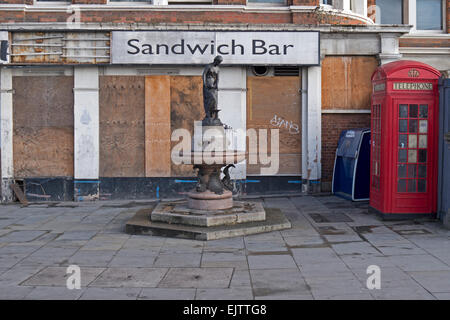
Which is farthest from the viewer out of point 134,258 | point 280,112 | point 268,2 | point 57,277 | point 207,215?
point 268,2

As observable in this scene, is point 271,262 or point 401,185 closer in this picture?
point 271,262

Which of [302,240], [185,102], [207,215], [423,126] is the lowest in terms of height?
A: [302,240]

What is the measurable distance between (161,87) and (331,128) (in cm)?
470

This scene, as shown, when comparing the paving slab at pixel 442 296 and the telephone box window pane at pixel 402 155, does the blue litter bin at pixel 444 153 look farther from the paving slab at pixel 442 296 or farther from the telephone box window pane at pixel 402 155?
the paving slab at pixel 442 296

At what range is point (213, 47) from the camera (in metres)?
13.7

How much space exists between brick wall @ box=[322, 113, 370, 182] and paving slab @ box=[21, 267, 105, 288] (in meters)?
8.64

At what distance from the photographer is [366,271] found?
6801mm

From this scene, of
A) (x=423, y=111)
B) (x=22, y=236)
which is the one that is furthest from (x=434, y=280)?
(x=22, y=236)

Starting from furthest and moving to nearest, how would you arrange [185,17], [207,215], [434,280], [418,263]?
[185,17] < [207,215] < [418,263] < [434,280]

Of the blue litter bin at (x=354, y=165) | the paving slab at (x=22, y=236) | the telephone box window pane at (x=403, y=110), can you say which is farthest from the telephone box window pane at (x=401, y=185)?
the paving slab at (x=22, y=236)

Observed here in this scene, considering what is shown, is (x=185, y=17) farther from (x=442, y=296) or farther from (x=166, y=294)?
(x=442, y=296)

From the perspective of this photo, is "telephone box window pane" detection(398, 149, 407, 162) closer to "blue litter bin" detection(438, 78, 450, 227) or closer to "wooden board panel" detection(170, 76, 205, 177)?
"blue litter bin" detection(438, 78, 450, 227)

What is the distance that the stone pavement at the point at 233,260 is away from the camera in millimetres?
6059

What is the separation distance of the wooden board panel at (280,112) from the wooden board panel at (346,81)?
83cm
